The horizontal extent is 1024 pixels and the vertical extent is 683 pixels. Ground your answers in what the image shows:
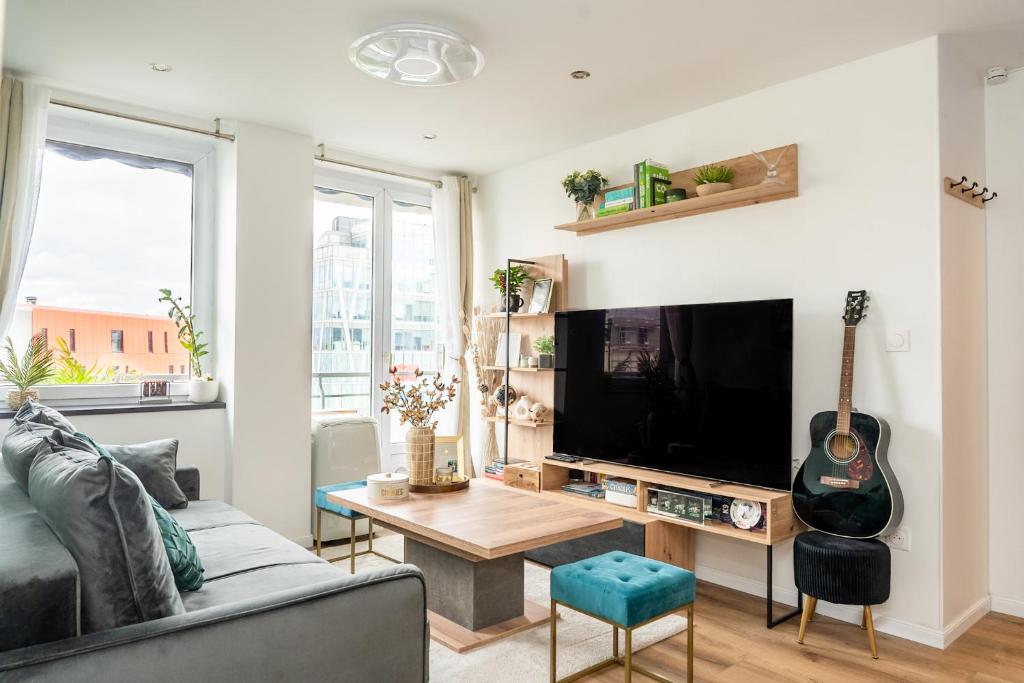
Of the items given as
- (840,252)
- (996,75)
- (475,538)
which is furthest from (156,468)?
(996,75)

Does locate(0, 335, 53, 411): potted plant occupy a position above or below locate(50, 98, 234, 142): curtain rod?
below

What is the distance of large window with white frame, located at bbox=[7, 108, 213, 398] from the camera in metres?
3.84

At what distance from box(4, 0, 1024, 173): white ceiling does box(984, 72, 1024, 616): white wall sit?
0.96 ft

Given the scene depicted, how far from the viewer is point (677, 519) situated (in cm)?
347

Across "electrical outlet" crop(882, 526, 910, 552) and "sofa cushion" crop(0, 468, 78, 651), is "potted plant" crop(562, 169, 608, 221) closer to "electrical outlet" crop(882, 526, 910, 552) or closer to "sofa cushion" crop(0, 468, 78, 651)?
"electrical outlet" crop(882, 526, 910, 552)

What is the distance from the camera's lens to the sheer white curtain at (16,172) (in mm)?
3408

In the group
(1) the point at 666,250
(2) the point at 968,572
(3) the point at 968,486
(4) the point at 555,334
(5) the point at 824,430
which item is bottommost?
(2) the point at 968,572

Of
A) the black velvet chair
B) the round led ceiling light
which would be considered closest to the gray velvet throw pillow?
the round led ceiling light

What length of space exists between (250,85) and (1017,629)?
4.54 metres

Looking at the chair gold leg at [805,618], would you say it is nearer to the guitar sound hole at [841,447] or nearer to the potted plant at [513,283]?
the guitar sound hole at [841,447]

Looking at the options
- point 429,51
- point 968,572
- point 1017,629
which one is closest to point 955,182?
point 968,572

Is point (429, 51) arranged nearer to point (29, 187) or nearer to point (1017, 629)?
point (29, 187)

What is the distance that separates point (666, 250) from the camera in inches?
159

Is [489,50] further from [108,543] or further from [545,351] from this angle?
[108,543]
